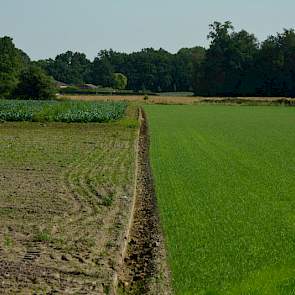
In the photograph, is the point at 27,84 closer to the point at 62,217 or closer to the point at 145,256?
the point at 62,217

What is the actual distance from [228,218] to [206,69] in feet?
398

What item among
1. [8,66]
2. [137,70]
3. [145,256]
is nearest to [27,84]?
[8,66]

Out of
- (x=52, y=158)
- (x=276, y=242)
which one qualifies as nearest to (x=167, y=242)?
(x=276, y=242)

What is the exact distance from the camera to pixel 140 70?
543 ft

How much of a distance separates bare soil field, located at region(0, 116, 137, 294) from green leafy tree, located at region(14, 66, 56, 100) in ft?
200

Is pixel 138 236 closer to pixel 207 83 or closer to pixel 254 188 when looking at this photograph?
pixel 254 188

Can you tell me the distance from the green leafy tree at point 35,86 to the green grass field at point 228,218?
62.1m

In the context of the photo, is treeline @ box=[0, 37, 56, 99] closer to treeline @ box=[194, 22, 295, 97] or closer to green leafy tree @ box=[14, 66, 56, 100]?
green leafy tree @ box=[14, 66, 56, 100]

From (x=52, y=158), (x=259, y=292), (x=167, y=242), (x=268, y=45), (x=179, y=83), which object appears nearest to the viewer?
(x=259, y=292)

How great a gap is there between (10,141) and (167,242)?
2058cm

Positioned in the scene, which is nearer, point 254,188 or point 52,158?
point 254,188

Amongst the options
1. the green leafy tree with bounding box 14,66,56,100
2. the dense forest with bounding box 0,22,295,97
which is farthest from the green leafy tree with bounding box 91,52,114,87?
the green leafy tree with bounding box 14,66,56,100

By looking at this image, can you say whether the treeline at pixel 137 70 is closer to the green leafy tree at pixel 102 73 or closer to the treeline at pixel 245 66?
the green leafy tree at pixel 102 73

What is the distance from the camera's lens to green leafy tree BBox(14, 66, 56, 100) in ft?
281
